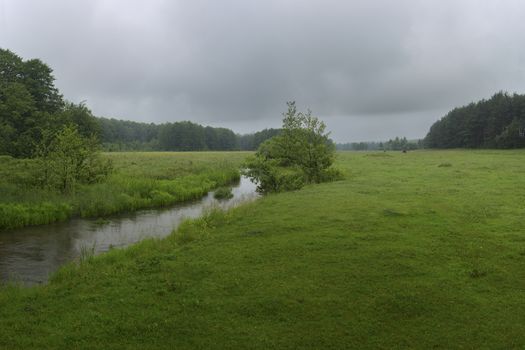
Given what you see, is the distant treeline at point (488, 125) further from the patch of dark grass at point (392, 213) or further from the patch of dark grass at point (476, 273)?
the patch of dark grass at point (476, 273)

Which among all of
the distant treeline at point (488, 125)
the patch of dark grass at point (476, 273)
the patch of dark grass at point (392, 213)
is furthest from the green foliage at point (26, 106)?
the distant treeline at point (488, 125)

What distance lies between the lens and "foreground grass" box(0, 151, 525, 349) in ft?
25.7

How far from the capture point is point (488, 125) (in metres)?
126

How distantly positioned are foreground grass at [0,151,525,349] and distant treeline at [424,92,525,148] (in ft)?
367

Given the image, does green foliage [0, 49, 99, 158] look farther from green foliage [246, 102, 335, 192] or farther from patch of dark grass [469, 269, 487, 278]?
patch of dark grass [469, 269, 487, 278]

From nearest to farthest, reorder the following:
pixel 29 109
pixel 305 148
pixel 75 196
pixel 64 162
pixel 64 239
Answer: pixel 64 239 < pixel 75 196 < pixel 64 162 < pixel 305 148 < pixel 29 109

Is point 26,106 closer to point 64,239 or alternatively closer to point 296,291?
point 64,239

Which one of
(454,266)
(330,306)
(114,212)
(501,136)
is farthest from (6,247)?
(501,136)

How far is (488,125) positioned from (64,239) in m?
137

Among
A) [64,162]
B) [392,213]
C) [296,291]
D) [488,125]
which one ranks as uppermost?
[488,125]

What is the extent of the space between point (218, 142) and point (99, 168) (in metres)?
166

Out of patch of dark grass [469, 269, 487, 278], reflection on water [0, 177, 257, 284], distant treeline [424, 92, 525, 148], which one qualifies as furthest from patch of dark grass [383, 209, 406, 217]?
distant treeline [424, 92, 525, 148]

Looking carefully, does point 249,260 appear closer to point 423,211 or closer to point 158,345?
point 158,345

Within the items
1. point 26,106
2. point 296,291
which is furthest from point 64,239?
point 26,106
